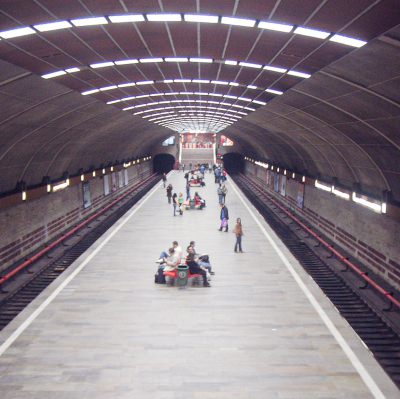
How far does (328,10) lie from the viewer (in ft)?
22.6

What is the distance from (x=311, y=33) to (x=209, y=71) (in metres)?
6.32

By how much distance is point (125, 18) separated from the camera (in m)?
8.16

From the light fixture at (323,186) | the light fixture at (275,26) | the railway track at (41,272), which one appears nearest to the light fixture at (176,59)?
the light fixture at (275,26)

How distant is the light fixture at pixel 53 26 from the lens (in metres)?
7.95

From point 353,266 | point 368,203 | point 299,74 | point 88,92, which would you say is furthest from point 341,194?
point 88,92

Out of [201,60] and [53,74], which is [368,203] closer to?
[201,60]

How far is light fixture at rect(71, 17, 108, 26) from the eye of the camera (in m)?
8.06

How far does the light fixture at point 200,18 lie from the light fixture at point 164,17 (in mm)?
145

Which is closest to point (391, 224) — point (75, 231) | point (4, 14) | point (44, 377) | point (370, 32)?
point (370, 32)

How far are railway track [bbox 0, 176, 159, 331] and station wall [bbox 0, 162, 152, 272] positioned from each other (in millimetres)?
891

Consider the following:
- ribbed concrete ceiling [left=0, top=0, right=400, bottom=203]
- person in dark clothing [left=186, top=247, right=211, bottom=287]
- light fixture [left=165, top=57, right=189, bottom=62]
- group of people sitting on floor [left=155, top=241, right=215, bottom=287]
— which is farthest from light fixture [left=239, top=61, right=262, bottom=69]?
person in dark clothing [left=186, top=247, right=211, bottom=287]

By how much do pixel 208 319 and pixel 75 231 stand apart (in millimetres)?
14051

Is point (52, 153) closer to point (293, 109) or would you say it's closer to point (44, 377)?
point (293, 109)

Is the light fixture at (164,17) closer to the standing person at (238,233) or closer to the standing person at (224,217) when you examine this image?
the standing person at (238,233)
